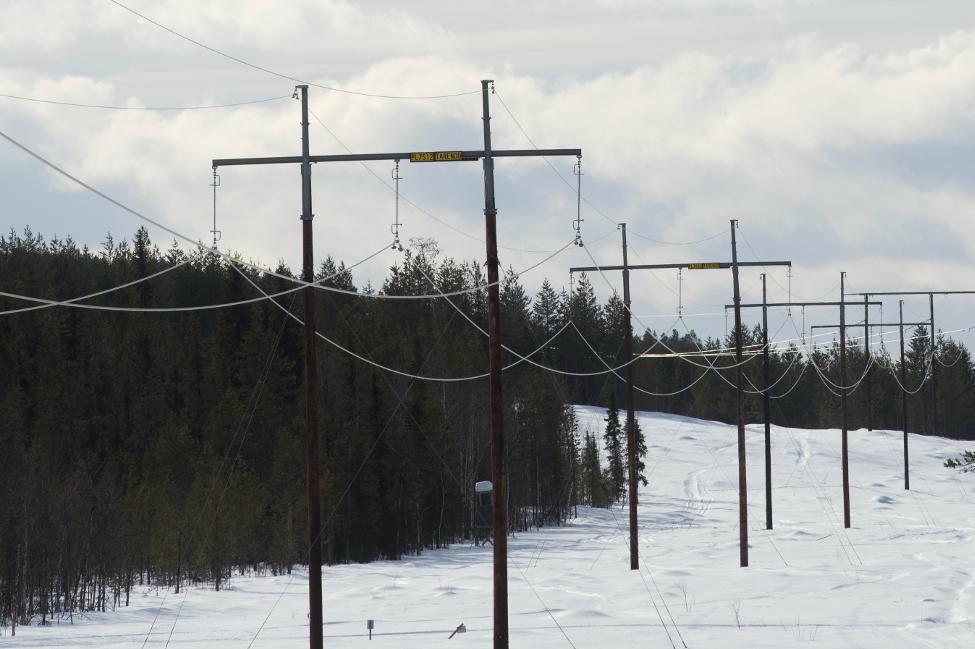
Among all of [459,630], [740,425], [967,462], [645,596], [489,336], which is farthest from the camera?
[740,425]

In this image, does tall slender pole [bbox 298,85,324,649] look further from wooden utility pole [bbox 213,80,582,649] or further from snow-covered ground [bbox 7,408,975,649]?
snow-covered ground [bbox 7,408,975,649]

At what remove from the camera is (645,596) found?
29.8m

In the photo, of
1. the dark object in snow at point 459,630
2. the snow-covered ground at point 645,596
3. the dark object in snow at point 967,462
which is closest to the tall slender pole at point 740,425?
the snow-covered ground at point 645,596

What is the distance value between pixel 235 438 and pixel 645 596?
43337 mm

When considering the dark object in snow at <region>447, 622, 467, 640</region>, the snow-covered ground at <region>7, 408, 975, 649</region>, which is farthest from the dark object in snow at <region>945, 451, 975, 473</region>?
the dark object in snow at <region>447, 622, 467, 640</region>

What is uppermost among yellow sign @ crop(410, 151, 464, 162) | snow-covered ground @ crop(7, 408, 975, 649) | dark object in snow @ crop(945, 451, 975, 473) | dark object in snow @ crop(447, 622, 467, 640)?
yellow sign @ crop(410, 151, 464, 162)

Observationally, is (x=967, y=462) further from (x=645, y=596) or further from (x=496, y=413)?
(x=496, y=413)

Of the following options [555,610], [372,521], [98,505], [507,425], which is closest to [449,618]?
[555,610]

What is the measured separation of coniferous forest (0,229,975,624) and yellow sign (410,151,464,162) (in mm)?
17034

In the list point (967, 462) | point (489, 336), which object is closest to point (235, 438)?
point (967, 462)

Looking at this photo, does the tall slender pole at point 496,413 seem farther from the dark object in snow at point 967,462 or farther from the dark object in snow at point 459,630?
the dark object in snow at point 967,462

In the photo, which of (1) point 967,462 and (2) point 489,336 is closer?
(2) point 489,336

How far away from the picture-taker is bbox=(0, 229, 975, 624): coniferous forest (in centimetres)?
3828

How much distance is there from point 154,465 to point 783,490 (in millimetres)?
44361
